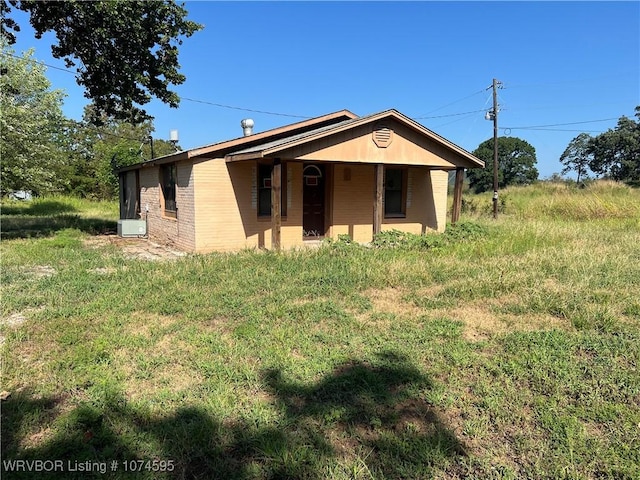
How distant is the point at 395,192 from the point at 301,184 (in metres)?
3.60

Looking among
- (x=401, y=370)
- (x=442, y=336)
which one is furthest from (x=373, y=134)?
(x=401, y=370)

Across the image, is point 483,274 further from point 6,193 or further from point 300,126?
point 6,193

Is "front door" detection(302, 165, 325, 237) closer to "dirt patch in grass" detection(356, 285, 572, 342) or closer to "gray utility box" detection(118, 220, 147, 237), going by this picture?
"gray utility box" detection(118, 220, 147, 237)

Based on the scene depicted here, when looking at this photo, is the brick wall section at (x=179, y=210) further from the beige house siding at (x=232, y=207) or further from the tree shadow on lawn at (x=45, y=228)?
the tree shadow on lawn at (x=45, y=228)

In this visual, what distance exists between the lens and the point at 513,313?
16.6 ft

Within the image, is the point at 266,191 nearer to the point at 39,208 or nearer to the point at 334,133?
the point at 334,133

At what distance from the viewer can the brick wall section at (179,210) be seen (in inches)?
400

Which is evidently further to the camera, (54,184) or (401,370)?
(54,184)

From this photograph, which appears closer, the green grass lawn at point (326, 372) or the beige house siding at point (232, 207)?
the green grass lawn at point (326, 372)

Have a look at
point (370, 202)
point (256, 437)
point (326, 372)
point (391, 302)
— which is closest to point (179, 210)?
point (370, 202)

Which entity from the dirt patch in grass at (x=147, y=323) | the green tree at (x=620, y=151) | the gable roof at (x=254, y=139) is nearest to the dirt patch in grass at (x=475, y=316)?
the dirt patch in grass at (x=147, y=323)

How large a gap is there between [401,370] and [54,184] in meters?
21.4

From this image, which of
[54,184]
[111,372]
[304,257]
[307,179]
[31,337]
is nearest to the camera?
[111,372]

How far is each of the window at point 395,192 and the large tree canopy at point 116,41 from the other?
280 inches
